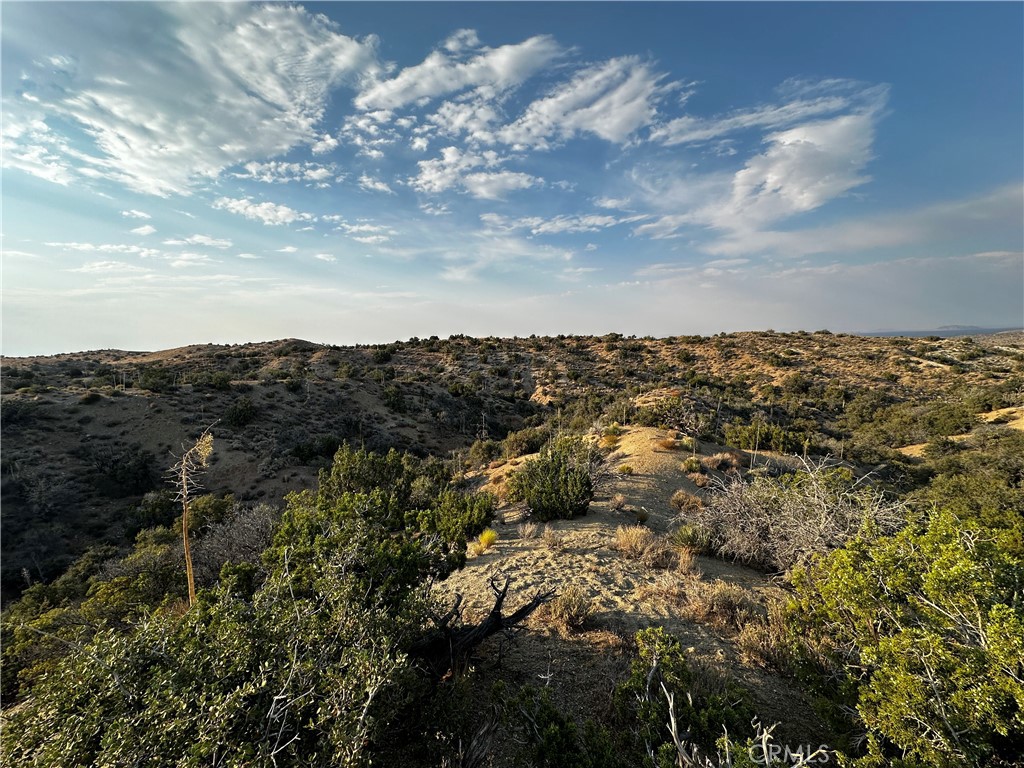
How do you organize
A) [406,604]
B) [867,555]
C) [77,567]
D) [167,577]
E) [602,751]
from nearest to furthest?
1. [602,751]
2. [406,604]
3. [867,555]
4. [167,577]
5. [77,567]

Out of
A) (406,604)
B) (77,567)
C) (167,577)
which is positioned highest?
(406,604)

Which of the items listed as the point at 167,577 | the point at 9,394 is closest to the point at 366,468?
the point at 167,577

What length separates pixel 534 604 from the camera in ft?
16.7

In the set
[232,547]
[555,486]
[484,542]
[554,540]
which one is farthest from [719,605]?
[232,547]

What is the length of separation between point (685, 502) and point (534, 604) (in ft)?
23.5

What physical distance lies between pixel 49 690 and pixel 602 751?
3.73m

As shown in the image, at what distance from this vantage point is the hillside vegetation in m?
2.79

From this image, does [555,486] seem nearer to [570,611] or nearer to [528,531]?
[528,531]

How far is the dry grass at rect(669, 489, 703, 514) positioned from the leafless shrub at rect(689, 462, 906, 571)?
65.2 inches

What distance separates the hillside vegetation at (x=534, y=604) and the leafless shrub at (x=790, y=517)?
58 millimetres

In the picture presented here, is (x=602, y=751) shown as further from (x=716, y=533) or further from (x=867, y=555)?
(x=716, y=533)

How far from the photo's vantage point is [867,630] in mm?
4020

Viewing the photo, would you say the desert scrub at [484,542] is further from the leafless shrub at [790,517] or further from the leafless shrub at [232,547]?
the leafless shrub at [790,517]

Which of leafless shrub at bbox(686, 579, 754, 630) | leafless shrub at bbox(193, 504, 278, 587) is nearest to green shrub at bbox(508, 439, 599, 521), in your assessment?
leafless shrub at bbox(686, 579, 754, 630)
